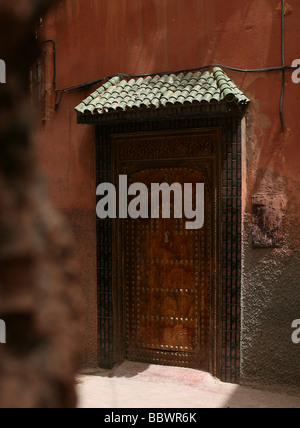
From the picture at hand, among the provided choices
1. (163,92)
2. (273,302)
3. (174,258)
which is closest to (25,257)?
(163,92)

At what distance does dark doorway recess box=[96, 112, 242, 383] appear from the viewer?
471 centimetres

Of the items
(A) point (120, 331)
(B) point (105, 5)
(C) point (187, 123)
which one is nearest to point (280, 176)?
(C) point (187, 123)

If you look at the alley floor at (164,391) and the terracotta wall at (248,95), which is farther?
the terracotta wall at (248,95)

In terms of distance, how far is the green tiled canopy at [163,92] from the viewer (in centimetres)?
429

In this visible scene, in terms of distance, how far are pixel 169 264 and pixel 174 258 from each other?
0.10 meters

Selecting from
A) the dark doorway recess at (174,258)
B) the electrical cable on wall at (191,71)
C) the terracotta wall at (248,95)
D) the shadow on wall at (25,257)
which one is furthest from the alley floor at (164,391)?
the shadow on wall at (25,257)

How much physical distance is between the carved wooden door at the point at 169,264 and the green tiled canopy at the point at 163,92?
597 millimetres

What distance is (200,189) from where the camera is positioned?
5.02 meters

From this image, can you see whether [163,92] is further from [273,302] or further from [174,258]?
[273,302]

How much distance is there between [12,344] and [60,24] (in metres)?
5.80

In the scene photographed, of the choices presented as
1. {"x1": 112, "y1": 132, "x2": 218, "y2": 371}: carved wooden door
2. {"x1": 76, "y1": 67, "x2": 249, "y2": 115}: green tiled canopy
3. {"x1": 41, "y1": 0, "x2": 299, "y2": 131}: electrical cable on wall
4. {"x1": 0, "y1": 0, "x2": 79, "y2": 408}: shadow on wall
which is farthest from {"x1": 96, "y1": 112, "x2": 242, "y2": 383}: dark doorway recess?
{"x1": 0, "y1": 0, "x2": 79, "y2": 408}: shadow on wall

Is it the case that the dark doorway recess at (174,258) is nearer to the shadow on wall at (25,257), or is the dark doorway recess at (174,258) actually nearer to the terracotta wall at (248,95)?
the terracotta wall at (248,95)

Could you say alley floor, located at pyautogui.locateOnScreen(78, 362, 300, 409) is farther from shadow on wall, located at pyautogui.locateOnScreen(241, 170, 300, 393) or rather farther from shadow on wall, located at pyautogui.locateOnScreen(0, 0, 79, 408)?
shadow on wall, located at pyautogui.locateOnScreen(0, 0, 79, 408)
